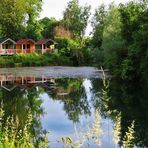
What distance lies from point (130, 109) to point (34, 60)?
51.4m

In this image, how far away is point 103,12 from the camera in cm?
9138

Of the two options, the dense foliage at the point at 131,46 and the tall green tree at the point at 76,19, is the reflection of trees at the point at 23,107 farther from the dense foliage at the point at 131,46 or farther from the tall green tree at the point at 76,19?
the tall green tree at the point at 76,19

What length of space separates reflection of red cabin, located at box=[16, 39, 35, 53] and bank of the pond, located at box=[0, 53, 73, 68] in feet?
22.3

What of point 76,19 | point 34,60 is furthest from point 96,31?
point 34,60

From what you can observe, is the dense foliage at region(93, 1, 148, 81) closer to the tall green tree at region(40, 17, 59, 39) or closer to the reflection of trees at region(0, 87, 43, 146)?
the reflection of trees at region(0, 87, 43, 146)

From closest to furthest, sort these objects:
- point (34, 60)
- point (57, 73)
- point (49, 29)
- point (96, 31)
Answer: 1. point (57, 73)
2. point (34, 60)
3. point (96, 31)
4. point (49, 29)

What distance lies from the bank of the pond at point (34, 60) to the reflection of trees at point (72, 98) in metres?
33.6

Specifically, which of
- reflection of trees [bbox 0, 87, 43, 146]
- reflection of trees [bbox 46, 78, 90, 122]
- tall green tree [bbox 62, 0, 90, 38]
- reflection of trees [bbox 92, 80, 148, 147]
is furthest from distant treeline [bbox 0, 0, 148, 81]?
reflection of trees [bbox 0, 87, 43, 146]

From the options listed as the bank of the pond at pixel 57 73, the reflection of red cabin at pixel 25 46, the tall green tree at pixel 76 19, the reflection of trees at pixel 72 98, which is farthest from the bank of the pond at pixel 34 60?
the reflection of trees at pixel 72 98

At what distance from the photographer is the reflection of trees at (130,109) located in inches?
624

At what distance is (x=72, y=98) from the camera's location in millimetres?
29562

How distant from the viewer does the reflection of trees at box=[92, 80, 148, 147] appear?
1585 centimetres

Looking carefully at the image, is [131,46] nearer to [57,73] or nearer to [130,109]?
[57,73]

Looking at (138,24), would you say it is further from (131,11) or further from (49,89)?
(49,89)
